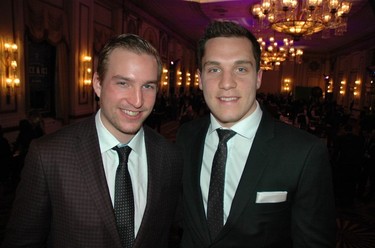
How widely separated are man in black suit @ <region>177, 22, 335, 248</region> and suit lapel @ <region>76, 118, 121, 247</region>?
0.52 meters

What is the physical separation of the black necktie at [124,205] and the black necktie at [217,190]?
1.49ft

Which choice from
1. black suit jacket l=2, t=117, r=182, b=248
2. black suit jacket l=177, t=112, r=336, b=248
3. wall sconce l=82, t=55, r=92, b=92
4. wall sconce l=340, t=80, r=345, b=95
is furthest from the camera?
wall sconce l=340, t=80, r=345, b=95

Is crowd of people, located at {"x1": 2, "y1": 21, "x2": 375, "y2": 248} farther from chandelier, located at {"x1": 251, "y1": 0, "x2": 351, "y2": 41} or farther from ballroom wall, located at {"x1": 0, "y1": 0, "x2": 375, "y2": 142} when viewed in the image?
ballroom wall, located at {"x1": 0, "y1": 0, "x2": 375, "y2": 142}

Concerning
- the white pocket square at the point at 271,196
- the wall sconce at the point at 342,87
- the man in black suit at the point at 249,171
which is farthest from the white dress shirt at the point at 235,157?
the wall sconce at the point at 342,87

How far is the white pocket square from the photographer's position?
1.62 metres

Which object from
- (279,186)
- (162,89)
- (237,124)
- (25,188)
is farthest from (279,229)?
(162,89)

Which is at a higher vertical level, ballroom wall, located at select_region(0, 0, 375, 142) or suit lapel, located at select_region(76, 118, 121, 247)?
ballroom wall, located at select_region(0, 0, 375, 142)

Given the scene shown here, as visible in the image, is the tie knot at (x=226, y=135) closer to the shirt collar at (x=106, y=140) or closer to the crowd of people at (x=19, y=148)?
the shirt collar at (x=106, y=140)

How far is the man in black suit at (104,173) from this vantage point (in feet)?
4.92

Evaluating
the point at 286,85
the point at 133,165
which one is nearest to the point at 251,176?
the point at 133,165

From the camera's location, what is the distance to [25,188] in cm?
149

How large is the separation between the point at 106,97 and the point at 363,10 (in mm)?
12356

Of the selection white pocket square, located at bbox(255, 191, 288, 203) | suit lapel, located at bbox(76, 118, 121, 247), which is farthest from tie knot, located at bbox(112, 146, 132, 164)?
white pocket square, located at bbox(255, 191, 288, 203)

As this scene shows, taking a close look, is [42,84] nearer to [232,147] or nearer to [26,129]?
[26,129]
